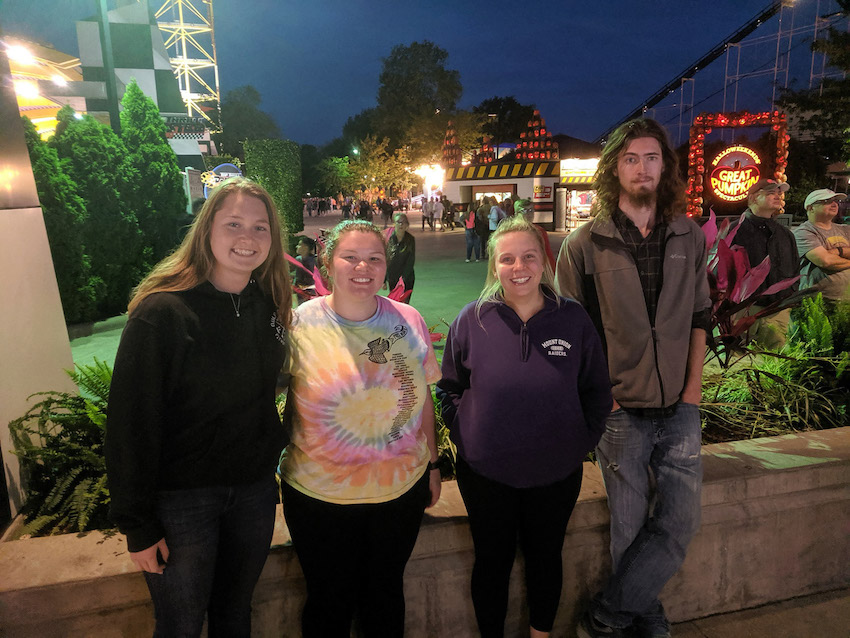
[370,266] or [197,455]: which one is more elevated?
[370,266]

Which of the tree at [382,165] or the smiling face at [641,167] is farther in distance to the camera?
the tree at [382,165]

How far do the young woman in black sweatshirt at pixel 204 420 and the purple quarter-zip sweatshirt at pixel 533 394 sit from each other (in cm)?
73

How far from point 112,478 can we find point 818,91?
33.6 metres

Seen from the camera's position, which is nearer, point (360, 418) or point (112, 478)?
point (112, 478)

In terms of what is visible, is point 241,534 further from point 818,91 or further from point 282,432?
point 818,91

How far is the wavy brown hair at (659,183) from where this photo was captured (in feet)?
7.61

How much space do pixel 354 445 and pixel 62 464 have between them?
1605 mm

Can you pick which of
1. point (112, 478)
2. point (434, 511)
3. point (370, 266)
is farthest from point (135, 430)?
point (434, 511)

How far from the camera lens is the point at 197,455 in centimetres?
166

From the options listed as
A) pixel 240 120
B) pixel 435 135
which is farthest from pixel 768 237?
pixel 240 120

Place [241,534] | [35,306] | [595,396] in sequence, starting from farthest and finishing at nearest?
1. [35,306]
2. [595,396]
3. [241,534]

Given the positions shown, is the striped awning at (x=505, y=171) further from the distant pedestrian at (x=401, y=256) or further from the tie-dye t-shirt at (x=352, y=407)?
the tie-dye t-shirt at (x=352, y=407)

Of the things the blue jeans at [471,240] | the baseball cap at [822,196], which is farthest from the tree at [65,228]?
the blue jeans at [471,240]

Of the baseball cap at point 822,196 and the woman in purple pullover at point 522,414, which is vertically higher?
the baseball cap at point 822,196
